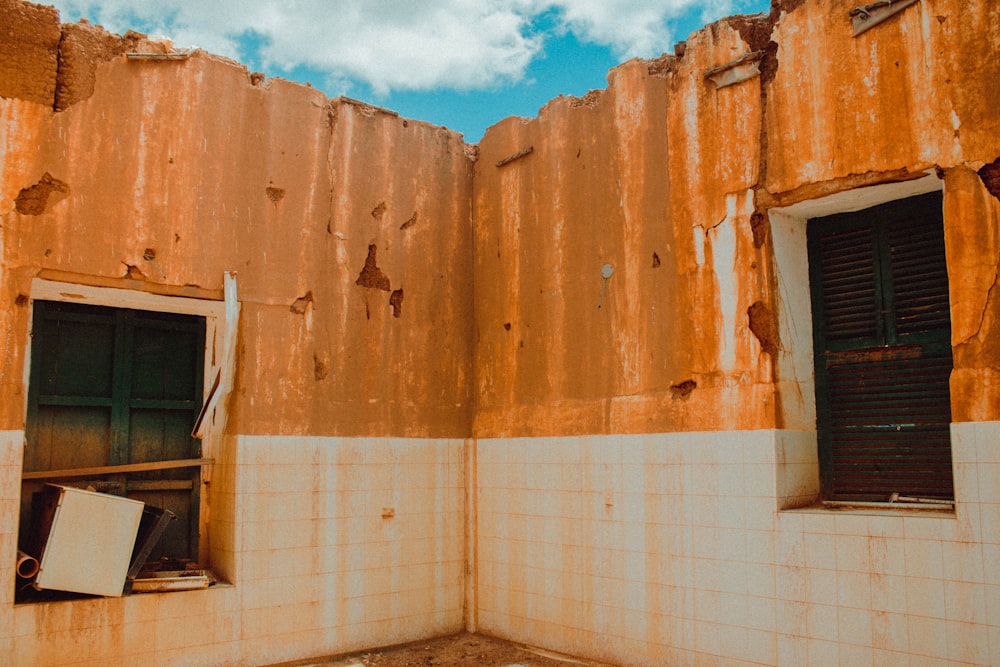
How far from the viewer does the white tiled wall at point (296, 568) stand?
4.70 meters

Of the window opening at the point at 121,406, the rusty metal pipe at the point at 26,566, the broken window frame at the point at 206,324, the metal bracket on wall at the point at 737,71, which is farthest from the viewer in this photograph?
the window opening at the point at 121,406

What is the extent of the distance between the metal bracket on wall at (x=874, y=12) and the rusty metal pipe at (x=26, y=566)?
5733 millimetres

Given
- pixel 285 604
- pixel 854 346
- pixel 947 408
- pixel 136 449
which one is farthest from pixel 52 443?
→ pixel 947 408

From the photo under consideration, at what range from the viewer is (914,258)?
4504 mm

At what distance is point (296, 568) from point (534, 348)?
2448 mm

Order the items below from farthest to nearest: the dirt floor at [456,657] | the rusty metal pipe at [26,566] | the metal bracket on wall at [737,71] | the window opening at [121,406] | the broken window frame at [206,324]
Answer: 1. the dirt floor at [456,657]
2. the window opening at [121,406]
3. the broken window frame at [206,324]
4. the metal bracket on wall at [737,71]
5. the rusty metal pipe at [26,566]

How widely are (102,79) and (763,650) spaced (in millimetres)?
5538

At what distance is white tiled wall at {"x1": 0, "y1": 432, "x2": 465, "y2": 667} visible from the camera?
15.4 feet

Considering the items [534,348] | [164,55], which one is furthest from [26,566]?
[534,348]

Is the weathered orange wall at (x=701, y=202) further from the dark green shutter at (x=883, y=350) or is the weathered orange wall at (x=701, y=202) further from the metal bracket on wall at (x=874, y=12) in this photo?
the dark green shutter at (x=883, y=350)

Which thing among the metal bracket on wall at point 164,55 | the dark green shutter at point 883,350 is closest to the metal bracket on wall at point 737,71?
the dark green shutter at point 883,350

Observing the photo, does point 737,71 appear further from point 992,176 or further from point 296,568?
point 296,568

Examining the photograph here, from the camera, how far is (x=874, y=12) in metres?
4.36

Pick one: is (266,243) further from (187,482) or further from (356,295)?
(187,482)
